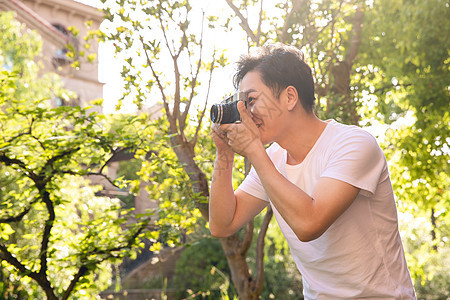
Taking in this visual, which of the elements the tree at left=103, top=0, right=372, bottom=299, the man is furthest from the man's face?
the tree at left=103, top=0, right=372, bottom=299

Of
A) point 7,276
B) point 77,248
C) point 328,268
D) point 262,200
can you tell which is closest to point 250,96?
point 262,200

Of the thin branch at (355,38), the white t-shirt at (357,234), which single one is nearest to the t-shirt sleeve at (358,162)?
the white t-shirt at (357,234)

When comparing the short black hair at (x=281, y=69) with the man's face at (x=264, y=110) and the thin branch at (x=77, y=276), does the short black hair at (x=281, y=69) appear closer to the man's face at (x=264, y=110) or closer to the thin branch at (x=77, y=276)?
the man's face at (x=264, y=110)

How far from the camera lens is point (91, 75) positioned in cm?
1900

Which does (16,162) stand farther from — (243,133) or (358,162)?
(358,162)

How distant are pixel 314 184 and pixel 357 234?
0.67 feet

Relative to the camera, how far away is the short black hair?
1.78 metres

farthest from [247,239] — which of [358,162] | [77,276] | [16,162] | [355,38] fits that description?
[355,38]

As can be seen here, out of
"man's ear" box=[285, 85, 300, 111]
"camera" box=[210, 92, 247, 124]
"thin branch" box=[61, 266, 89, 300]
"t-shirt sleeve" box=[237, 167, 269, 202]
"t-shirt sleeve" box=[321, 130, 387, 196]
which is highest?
"man's ear" box=[285, 85, 300, 111]

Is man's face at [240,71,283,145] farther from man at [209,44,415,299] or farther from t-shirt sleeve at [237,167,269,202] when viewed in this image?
t-shirt sleeve at [237,167,269,202]

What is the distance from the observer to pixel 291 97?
1770 millimetres

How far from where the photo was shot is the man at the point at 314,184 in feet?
4.77

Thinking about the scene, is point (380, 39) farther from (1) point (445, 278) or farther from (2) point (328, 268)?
(1) point (445, 278)

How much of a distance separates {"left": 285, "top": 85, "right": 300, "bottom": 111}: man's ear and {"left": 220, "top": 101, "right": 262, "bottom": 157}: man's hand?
0.19 m
